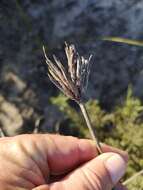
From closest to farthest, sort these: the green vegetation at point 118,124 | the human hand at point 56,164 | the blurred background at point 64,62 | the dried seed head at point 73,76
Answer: the dried seed head at point 73,76 < the human hand at point 56,164 < the green vegetation at point 118,124 < the blurred background at point 64,62

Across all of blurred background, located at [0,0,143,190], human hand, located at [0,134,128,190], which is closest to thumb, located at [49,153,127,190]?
human hand, located at [0,134,128,190]

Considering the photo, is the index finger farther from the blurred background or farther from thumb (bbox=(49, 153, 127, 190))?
the blurred background

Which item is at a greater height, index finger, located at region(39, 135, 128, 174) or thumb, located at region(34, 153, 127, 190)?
index finger, located at region(39, 135, 128, 174)

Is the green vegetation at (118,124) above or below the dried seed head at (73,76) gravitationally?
below

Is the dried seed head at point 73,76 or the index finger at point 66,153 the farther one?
the index finger at point 66,153

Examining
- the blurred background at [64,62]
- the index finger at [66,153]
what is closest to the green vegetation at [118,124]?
the blurred background at [64,62]

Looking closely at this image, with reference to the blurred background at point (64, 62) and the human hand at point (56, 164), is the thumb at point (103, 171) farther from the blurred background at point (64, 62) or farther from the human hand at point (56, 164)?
the blurred background at point (64, 62)

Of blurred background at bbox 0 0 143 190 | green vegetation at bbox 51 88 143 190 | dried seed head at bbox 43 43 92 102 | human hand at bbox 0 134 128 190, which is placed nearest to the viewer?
dried seed head at bbox 43 43 92 102
